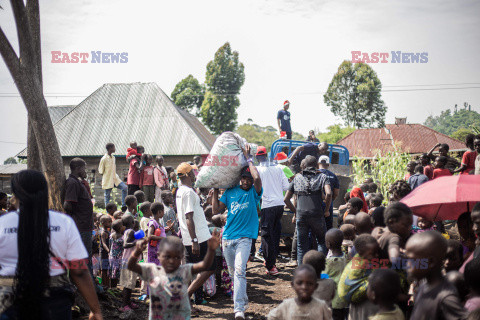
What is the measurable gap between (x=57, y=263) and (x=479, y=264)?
2.78 meters

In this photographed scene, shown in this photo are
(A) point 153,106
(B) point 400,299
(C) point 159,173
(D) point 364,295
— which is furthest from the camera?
(A) point 153,106

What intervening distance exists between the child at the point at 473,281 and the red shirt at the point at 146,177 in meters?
9.05

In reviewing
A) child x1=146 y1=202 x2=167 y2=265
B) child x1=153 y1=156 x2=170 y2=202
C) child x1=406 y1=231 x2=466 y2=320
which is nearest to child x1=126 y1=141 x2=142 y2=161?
child x1=153 y1=156 x2=170 y2=202

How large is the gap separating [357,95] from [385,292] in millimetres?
45528

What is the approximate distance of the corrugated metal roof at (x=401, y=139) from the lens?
136 ft

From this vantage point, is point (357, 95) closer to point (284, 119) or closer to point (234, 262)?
point (284, 119)

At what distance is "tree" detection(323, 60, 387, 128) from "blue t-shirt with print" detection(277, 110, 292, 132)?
34297 millimetres

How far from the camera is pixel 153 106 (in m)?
26.8

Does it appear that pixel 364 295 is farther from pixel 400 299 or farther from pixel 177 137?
pixel 177 137

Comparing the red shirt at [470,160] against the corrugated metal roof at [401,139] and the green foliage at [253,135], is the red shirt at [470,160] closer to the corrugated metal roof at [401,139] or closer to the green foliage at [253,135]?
the corrugated metal roof at [401,139]

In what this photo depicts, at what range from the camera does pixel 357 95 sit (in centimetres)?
4622

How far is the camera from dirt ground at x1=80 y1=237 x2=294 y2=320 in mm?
5645

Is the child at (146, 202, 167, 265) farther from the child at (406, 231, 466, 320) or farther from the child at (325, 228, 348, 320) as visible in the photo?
the child at (406, 231, 466, 320)

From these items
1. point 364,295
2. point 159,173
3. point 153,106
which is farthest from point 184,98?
point 364,295
